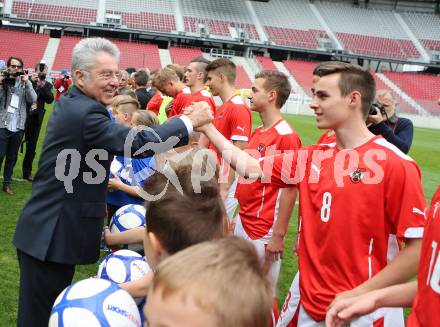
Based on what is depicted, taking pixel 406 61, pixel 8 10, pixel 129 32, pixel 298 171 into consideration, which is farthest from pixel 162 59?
pixel 298 171

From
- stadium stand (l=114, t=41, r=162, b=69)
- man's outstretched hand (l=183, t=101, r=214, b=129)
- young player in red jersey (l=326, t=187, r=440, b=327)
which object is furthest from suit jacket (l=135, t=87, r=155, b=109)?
stadium stand (l=114, t=41, r=162, b=69)

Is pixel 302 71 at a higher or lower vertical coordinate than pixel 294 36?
lower

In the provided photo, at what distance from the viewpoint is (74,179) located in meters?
2.57

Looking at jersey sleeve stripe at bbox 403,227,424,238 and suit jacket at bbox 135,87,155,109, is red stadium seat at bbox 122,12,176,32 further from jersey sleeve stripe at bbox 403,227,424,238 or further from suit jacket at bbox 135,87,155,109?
jersey sleeve stripe at bbox 403,227,424,238

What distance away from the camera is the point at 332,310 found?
1.78 meters

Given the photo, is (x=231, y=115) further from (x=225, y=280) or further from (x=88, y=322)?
(x=225, y=280)

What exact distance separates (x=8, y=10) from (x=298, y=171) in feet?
130

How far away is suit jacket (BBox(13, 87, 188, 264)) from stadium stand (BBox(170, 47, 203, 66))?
117 feet

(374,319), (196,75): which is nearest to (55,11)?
(196,75)

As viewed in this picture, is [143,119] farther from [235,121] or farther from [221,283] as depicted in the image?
[221,283]

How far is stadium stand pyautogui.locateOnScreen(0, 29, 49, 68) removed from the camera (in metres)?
34.8

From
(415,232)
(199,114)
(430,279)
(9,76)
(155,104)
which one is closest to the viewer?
(430,279)

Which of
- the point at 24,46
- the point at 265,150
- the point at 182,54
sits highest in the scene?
the point at 265,150

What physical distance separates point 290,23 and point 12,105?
40984 millimetres
